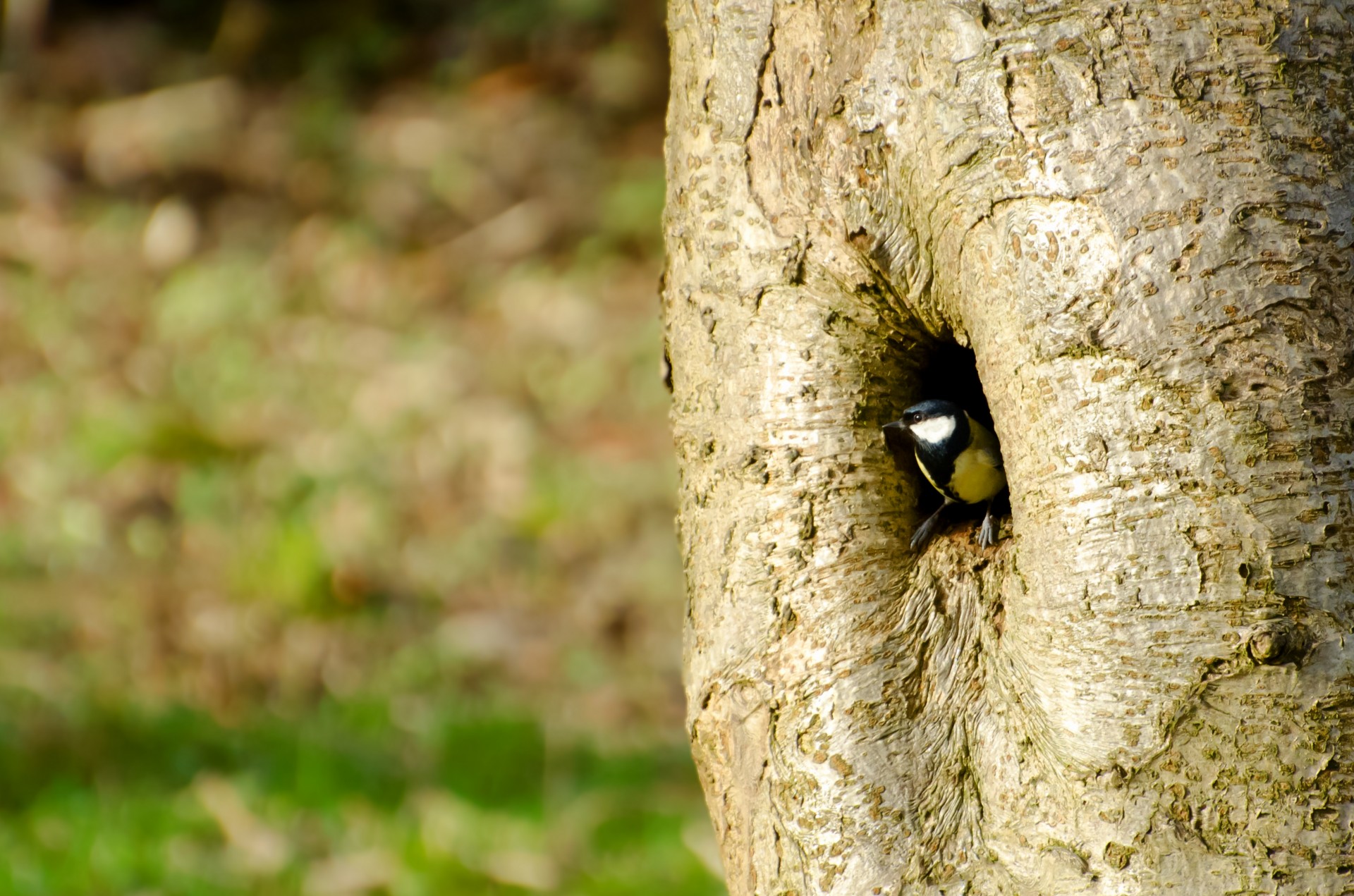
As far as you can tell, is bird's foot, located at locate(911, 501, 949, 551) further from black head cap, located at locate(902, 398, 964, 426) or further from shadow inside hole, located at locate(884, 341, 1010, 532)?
black head cap, located at locate(902, 398, 964, 426)

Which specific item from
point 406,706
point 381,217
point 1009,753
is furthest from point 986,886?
point 381,217

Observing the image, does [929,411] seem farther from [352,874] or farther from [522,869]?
[352,874]

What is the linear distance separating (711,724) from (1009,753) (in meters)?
0.46

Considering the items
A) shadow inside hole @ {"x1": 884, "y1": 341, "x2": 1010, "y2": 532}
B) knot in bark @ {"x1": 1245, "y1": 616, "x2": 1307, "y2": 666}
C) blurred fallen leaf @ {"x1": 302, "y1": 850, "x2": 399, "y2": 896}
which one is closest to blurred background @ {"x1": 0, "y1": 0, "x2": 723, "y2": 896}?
blurred fallen leaf @ {"x1": 302, "y1": 850, "x2": 399, "y2": 896}

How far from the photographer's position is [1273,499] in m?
1.44

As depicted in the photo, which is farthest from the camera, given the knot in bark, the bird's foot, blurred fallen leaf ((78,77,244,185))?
blurred fallen leaf ((78,77,244,185))

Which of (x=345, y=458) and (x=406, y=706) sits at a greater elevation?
(x=345, y=458)

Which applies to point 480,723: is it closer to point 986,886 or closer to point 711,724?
point 711,724

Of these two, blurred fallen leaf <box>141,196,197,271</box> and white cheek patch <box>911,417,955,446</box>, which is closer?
white cheek patch <box>911,417,955,446</box>

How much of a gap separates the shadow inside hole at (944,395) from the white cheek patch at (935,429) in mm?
31

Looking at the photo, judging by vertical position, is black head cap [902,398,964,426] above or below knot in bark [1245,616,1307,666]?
above

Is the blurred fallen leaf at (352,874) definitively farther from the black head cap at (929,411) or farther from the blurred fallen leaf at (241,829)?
the black head cap at (929,411)

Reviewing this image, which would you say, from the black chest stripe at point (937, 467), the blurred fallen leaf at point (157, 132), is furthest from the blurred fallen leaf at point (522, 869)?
the blurred fallen leaf at point (157, 132)

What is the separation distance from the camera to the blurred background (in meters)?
3.54
